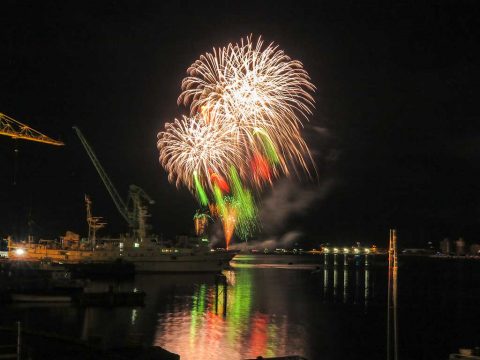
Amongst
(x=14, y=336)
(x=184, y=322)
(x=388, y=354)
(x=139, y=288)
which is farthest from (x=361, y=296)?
(x=14, y=336)

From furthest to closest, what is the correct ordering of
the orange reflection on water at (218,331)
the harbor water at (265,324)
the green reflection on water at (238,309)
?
the green reflection on water at (238,309) < the harbor water at (265,324) < the orange reflection on water at (218,331)

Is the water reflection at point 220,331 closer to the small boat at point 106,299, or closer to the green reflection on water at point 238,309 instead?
the green reflection on water at point 238,309

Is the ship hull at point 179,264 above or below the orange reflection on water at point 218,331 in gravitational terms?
above

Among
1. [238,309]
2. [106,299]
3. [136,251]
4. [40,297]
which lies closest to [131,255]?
[136,251]

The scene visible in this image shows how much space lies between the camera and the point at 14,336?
69.2 feet

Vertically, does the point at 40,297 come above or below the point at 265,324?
above

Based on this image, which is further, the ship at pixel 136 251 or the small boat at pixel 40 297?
the ship at pixel 136 251

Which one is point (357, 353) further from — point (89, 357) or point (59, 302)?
point (59, 302)

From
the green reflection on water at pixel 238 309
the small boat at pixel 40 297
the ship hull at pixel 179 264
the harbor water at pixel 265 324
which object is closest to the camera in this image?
the harbor water at pixel 265 324

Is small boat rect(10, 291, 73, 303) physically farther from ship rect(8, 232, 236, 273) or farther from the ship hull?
the ship hull

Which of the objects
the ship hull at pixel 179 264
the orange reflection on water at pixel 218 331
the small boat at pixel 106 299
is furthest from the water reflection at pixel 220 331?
the ship hull at pixel 179 264

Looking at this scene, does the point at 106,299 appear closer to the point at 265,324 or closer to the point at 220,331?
the point at 220,331

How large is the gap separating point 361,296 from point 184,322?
2527cm

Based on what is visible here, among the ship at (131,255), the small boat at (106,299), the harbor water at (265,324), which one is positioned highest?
the ship at (131,255)
